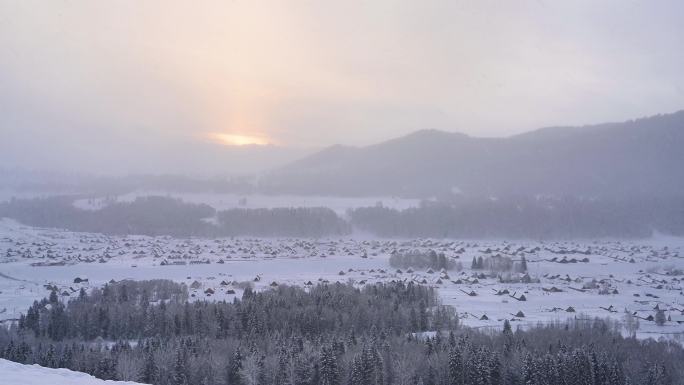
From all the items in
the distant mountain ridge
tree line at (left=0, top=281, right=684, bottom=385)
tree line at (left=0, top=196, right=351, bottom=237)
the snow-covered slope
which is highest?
the distant mountain ridge

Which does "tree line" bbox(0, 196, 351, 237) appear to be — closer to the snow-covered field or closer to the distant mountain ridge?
the snow-covered field

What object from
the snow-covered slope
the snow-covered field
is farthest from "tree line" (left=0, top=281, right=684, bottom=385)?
the snow-covered slope

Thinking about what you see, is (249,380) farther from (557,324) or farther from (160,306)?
(557,324)

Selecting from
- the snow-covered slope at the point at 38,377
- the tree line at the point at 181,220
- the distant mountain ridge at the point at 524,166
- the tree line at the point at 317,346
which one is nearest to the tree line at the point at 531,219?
the tree line at the point at 181,220

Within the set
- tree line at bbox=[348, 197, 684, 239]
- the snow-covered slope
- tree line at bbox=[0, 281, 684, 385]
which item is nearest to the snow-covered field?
tree line at bbox=[0, 281, 684, 385]

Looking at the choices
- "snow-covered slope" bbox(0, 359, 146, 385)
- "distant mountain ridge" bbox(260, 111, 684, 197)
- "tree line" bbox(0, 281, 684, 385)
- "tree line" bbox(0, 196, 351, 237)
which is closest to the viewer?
"snow-covered slope" bbox(0, 359, 146, 385)

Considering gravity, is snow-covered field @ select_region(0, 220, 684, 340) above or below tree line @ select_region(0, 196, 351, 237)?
below

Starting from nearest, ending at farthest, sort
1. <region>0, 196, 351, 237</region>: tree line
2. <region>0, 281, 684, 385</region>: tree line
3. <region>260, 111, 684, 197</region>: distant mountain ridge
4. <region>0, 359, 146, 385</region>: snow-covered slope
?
<region>0, 359, 146, 385</region>: snow-covered slope, <region>0, 281, 684, 385</region>: tree line, <region>0, 196, 351, 237</region>: tree line, <region>260, 111, 684, 197</region>: distant mountain ridge

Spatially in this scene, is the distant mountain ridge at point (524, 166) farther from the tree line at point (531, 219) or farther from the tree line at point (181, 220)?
the tree line at point (181, 220)

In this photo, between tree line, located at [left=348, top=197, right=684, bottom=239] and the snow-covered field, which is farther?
tree line, located at [left=348, top=197, right=684, bottom=239]
